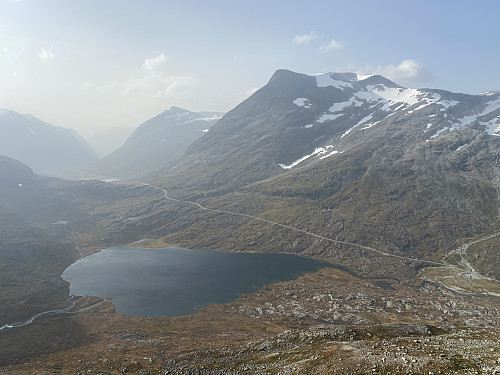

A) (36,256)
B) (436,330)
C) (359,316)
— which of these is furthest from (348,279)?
(36,256)

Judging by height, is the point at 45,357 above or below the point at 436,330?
below

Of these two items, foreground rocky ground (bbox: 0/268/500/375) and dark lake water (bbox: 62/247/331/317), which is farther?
dark lake water (bbox: 62/247/331/317)

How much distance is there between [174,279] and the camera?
165625 mm

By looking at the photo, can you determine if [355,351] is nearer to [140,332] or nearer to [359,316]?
[359,316]

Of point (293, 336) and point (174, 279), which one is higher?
point (293, 336)

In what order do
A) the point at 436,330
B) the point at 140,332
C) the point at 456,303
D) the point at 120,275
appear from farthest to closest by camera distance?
the point at 120,275 < the point at 456,303 < the point at 140,332 < the point at 436,330

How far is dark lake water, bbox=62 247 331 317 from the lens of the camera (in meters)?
141

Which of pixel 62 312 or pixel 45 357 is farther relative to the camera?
pixel 62 312

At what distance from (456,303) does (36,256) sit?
9407 inches

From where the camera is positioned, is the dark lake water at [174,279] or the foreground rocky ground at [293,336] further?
the dark lake water at [174,279]

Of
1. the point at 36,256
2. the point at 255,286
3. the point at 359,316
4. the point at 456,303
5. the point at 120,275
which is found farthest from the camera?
the point at 36,256

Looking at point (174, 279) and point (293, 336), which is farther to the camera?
point (174, 279)

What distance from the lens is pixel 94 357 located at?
9012cm

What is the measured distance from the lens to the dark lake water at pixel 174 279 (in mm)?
140875
